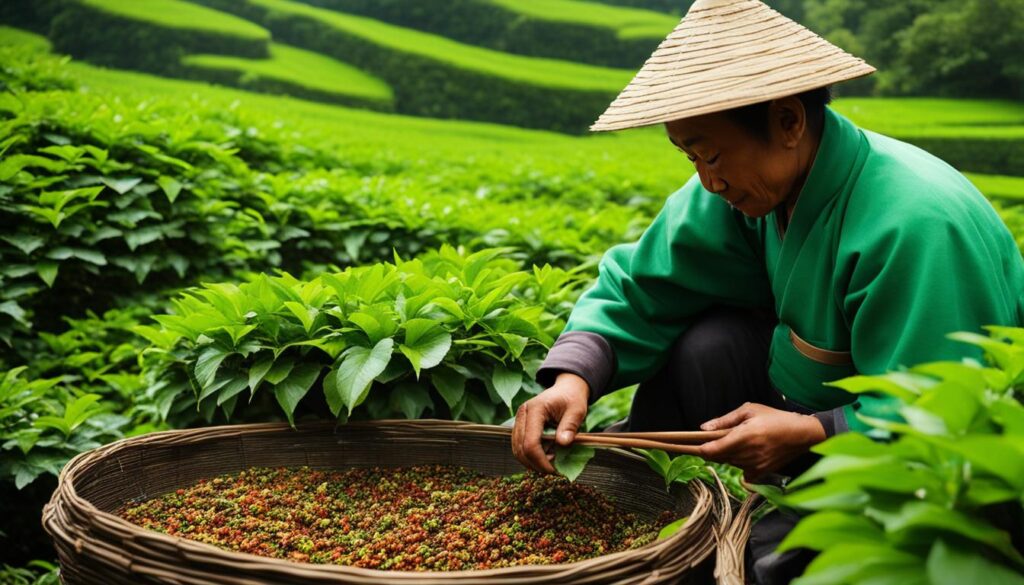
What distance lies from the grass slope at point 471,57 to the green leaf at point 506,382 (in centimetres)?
1281

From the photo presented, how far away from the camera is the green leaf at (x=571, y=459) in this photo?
1.84 metres

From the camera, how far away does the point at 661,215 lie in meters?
2.22

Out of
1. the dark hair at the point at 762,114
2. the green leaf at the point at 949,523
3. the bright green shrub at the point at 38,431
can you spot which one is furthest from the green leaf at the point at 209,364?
the green leaf at the point at 949,523

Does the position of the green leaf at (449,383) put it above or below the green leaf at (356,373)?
A: below

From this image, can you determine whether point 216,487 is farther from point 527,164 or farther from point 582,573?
point 527,164

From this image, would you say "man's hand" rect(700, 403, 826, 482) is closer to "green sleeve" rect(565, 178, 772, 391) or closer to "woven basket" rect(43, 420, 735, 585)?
"woven basket" rect(43, 420, 735, 585)

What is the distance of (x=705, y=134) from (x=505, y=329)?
0.83 metres

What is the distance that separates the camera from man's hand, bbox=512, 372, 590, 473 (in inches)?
→ 72.7

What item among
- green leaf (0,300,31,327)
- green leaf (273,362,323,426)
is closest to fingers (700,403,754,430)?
green leaf (273,362,323,426)

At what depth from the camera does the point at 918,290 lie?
1.55 meters

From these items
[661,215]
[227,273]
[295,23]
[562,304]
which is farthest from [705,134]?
[295,23]

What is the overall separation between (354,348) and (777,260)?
978mm

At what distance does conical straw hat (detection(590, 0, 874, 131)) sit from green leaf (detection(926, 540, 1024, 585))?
0.89 meters

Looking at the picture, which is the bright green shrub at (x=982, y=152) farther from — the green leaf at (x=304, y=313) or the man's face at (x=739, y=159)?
the green leaf at (x=304, y=313)
